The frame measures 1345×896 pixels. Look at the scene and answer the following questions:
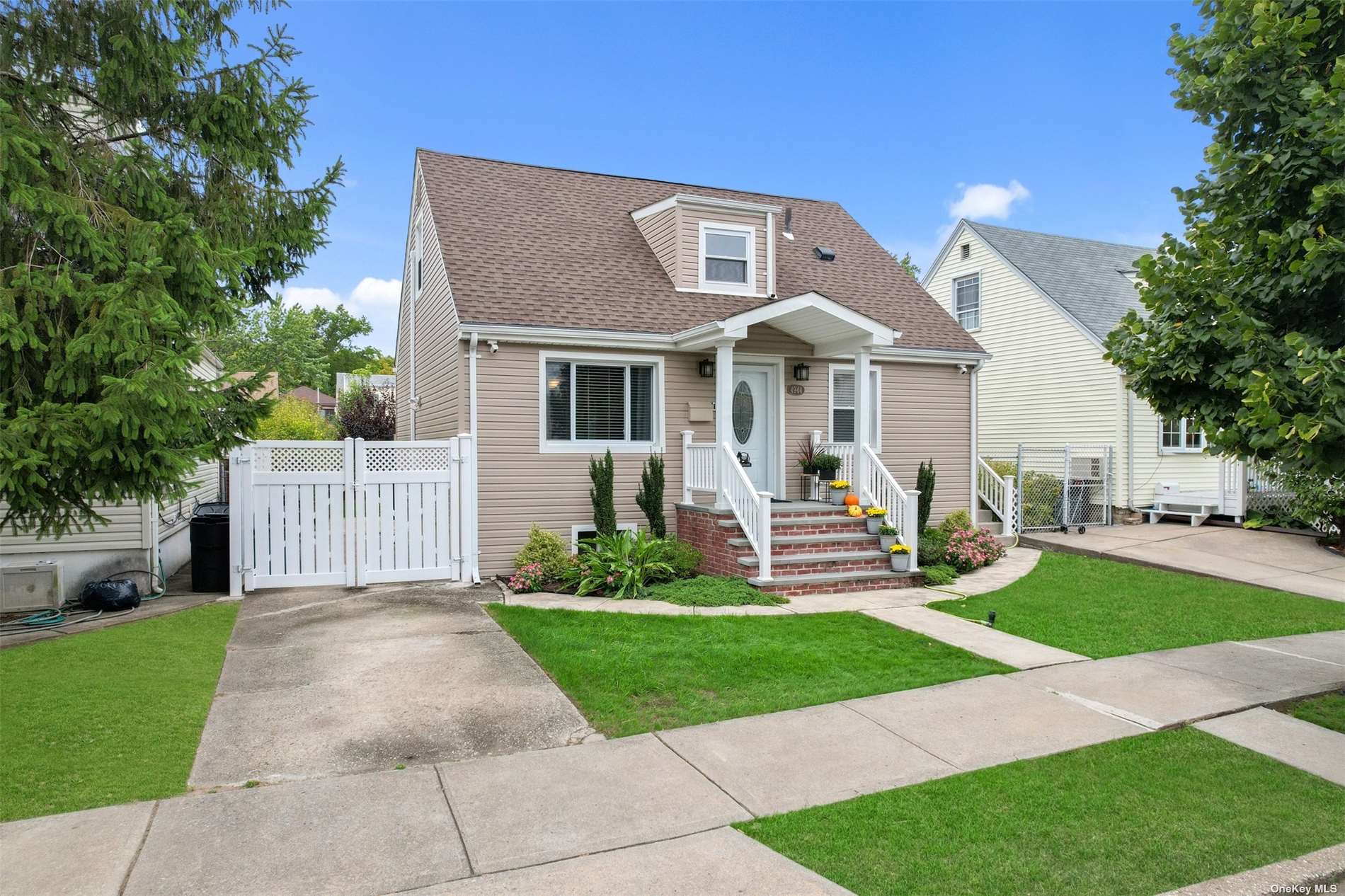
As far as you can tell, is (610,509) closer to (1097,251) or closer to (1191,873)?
(1191,873)

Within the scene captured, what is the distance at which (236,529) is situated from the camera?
30.6ft

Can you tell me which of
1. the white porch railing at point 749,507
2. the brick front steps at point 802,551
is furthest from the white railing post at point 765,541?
the brick front steps at point 802,551

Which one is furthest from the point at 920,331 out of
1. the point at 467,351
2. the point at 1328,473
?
the point at 1328,473

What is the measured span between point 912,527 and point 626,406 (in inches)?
176

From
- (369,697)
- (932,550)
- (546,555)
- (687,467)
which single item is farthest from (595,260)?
(369,697)

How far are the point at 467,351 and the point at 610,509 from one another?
9.69 feet

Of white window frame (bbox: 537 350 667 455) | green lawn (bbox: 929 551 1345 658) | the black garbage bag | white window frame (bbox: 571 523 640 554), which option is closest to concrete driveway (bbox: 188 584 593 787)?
the black garbage bag

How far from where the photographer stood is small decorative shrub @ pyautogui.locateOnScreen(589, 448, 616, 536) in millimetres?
10992

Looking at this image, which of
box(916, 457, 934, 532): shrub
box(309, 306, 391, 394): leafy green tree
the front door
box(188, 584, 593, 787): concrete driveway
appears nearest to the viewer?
box(188, 584, 593, 787): concrete driveway

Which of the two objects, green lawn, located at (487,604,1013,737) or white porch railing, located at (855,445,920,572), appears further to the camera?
white porch railing, located at (855,445,920,572)

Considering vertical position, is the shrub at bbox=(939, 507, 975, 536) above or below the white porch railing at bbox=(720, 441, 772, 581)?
below

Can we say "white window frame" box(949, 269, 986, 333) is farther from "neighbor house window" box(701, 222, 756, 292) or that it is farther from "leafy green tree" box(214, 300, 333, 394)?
"leafy green tree" box(214, 300, 333, 394)

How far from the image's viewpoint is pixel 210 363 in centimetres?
1524

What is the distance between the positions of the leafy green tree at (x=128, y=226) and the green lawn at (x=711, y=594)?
4869 millimetres
